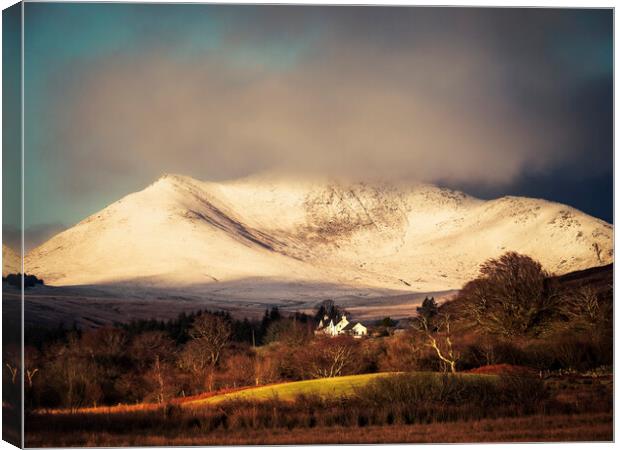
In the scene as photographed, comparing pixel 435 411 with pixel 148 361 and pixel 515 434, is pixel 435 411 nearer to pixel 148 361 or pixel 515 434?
pixel 515 434

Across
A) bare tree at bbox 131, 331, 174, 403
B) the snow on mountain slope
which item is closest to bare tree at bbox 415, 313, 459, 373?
bare tree at bbox 131, 331, 174, 403

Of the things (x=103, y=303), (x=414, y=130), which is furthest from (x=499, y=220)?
(x=414, y=130)

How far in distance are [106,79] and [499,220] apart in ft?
78.9

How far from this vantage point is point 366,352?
23625 millimetres

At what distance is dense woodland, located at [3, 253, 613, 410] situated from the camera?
61.0 ft

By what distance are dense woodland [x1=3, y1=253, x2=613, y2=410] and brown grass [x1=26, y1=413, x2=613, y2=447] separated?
1476 mm

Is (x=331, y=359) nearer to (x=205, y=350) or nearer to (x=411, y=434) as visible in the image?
(x=205, y=350)

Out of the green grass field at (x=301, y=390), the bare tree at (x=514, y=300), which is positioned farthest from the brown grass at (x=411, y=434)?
the bare tree at (x=514, y=300)

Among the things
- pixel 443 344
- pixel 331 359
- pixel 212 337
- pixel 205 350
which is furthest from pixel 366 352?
pixel 212 337

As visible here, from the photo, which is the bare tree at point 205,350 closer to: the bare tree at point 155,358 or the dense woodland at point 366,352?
the dense woodland at point 366,352

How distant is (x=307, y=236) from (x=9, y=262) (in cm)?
3623

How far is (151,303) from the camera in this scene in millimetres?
49094

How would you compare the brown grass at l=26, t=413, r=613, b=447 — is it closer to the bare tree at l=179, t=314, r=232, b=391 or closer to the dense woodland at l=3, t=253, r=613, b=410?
the dense woodland at l=3, t=253, r=613, b=410

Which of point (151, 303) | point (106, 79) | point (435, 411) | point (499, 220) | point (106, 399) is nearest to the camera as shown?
point (435, 411)
